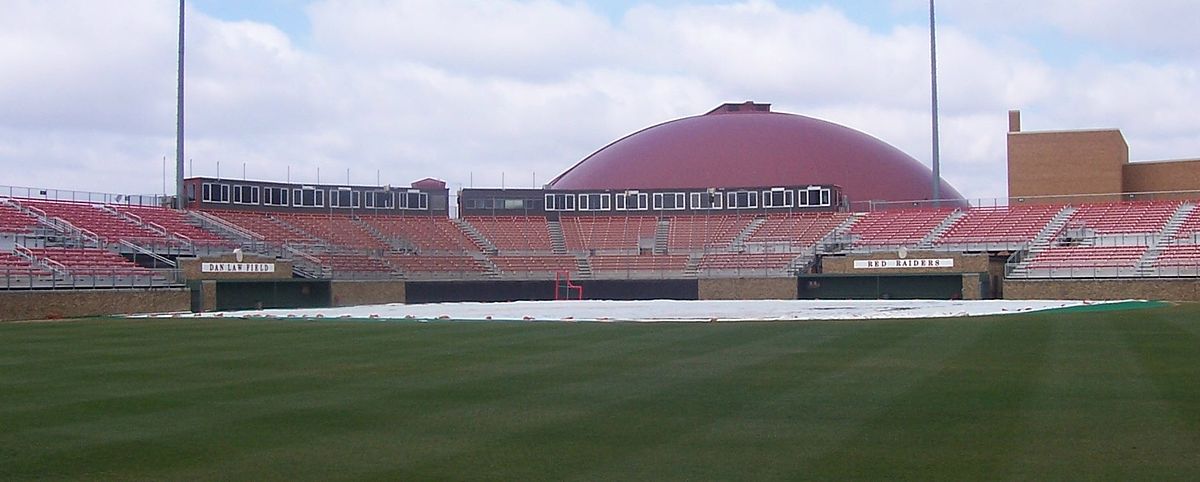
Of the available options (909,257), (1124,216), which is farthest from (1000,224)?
(909,257)

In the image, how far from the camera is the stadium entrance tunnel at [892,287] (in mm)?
52312

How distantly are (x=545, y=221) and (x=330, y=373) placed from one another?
56362 mm

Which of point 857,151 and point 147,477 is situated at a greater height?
point 857,151

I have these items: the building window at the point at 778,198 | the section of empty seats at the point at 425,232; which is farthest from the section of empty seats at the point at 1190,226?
the section of empty seats at the point at 425,232

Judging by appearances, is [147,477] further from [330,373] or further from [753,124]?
[753,124]

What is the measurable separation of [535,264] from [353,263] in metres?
10.5

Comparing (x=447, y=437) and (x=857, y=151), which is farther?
(x=857, y=151)

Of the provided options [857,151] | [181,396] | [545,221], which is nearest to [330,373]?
[181,396]

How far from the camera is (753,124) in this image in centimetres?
8975

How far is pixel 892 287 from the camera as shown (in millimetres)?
53875

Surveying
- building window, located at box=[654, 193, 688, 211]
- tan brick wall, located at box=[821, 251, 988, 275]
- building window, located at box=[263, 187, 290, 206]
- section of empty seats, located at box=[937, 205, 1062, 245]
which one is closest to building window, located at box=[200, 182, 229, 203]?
building window, located at box=[263, 187, 290, 206]

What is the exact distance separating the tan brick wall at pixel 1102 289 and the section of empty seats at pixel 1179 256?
2.13m

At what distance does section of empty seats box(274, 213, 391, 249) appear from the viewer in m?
64.0

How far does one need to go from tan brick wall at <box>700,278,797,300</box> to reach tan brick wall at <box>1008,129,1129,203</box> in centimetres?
1958
